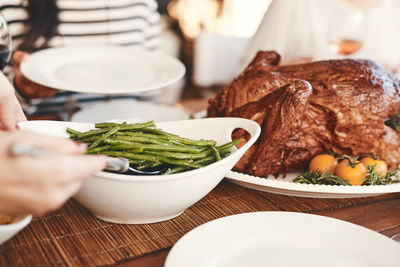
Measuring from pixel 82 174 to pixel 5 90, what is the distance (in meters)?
0.32

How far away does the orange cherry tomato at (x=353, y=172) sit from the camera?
3.60ft

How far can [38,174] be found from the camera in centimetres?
53

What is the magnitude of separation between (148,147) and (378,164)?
0.68 metres

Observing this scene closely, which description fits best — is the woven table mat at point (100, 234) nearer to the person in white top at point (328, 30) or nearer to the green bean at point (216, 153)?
the green bean at point (216, 153)

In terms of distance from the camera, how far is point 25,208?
56 cm

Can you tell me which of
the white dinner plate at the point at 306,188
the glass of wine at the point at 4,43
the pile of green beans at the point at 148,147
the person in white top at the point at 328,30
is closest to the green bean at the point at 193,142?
the pile of green beans at the point at 148,147

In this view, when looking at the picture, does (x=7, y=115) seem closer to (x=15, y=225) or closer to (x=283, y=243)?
(x=15, y=225)

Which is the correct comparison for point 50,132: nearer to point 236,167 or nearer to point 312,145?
point 236,167

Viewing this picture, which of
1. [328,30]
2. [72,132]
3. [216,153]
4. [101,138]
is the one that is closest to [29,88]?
[72,132]

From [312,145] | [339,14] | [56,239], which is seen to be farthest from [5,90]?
[339,14]

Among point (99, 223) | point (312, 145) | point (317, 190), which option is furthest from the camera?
point (312, 145)

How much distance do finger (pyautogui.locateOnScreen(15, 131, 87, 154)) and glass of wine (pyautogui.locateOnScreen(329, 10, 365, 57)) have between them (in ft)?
4.85

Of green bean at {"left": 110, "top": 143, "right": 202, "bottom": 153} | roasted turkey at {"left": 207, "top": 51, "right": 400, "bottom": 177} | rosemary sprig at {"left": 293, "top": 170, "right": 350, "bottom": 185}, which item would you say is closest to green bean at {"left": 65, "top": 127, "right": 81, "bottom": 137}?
green bean at {"left": 110, "top": 143, "right": 202, "bottom": 153}

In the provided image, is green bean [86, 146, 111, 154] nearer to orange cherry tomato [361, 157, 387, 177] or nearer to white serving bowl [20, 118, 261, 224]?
white serving bowl [20, 118, 261, 224]
